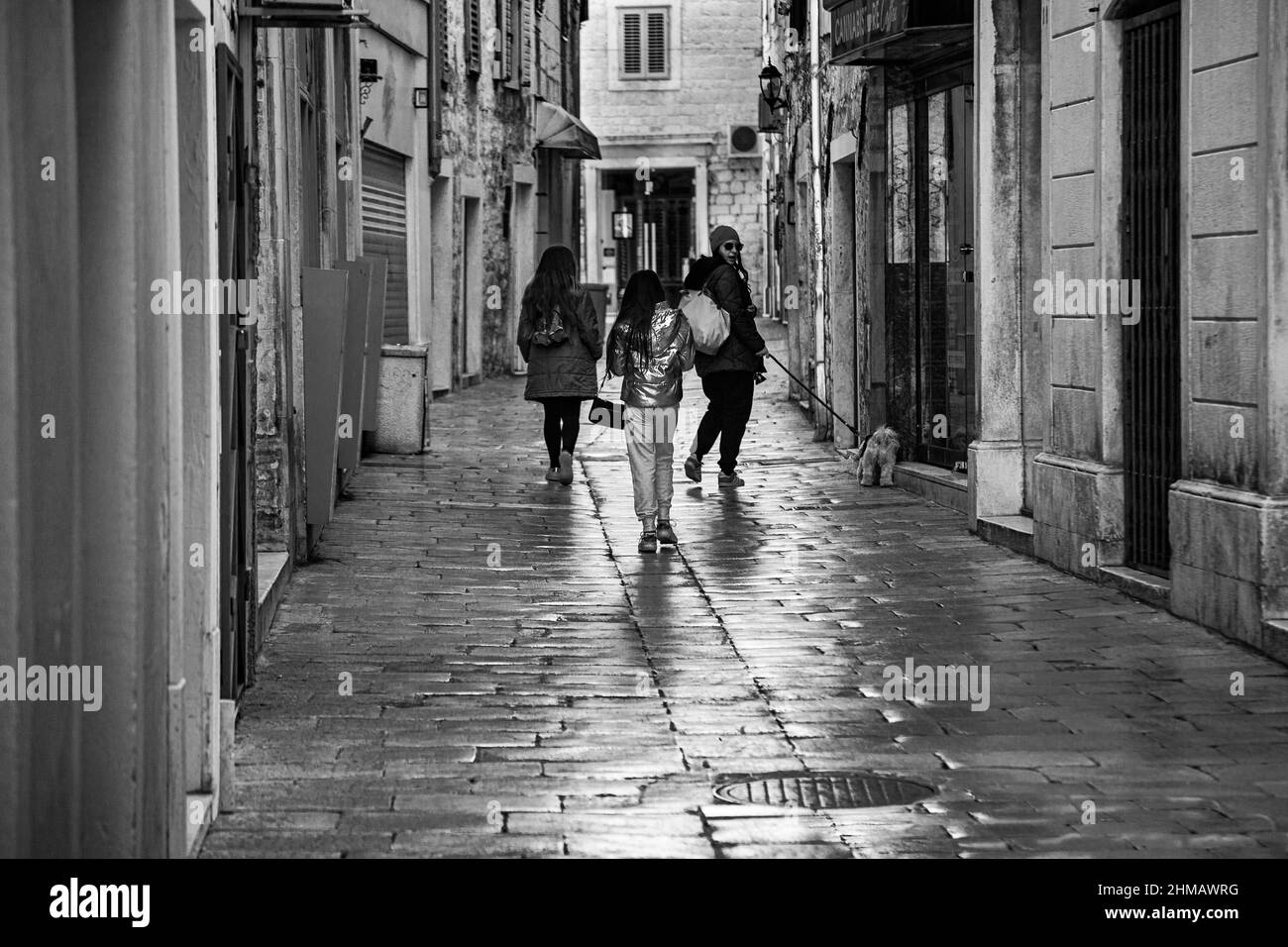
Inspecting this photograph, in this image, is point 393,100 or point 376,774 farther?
point 393,100

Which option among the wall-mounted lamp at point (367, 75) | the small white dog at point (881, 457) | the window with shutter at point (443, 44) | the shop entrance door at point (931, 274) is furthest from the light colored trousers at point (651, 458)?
the window with shutter at point (443, 44)

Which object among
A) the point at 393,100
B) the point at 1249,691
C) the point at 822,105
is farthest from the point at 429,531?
the point at 393,100

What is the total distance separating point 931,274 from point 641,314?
3901 millimetres

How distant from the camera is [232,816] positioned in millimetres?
5812

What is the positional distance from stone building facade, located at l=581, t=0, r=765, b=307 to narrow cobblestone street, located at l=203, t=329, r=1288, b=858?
3888 cm

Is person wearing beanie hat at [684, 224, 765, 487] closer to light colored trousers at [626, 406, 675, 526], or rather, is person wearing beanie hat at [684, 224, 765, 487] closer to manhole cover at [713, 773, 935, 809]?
light colored trousers at [626, 406, 675, 526]

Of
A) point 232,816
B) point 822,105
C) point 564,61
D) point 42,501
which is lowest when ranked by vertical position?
point 232,816

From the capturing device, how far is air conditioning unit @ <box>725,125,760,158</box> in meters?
50.4

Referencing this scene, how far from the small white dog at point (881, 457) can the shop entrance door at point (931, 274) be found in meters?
0.29

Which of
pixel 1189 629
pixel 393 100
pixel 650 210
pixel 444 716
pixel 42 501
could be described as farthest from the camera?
pixel 650 210

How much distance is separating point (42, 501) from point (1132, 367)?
23.0ft

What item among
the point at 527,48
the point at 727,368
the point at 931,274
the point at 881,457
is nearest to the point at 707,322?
the point at 727,368

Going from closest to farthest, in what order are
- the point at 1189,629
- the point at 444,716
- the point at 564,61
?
1. the point at 444,716
2. the point at 1189,629
3. the point at 564,61

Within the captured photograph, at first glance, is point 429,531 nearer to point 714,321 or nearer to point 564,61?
point 714,321
